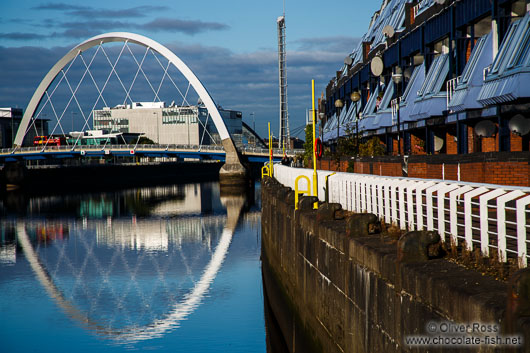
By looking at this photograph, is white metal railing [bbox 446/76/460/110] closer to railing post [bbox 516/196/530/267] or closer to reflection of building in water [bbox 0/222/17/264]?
railing post [bbox 516/196/530/267]

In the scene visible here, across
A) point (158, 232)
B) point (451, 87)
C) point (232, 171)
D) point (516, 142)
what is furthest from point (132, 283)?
point (232, 171)

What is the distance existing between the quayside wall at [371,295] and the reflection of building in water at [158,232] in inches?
913

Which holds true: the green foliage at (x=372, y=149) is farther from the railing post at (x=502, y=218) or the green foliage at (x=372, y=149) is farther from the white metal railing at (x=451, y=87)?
the railing post at (x=502, y=218)

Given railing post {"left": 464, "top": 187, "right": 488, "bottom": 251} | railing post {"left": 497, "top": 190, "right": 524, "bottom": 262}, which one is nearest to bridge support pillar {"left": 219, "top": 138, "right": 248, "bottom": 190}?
railing post {"left": 464, "top": 187, "right": 488, "bottom": 251}

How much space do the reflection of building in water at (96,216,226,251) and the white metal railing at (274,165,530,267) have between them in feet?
81.4

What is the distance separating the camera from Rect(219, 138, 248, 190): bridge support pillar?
10125 cm

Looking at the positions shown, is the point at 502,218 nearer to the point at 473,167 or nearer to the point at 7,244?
the point at 473,167

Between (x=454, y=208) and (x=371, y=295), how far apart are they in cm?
199

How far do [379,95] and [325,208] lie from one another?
1243 inches

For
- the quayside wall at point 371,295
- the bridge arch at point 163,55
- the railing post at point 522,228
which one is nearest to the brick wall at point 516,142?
the quayside wall at point 371,295

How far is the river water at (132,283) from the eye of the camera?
21750 mm

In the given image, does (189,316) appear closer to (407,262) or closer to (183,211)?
(407,262)

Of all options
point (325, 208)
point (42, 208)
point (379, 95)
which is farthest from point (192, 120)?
point (325, 208)

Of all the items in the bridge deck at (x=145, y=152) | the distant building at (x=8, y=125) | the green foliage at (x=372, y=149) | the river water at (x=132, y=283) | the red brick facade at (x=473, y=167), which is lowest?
the river water at (x=132, y=283)
